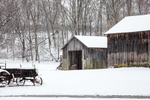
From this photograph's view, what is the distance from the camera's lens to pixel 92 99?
922 centimetres

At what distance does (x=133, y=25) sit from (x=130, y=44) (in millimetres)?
2753

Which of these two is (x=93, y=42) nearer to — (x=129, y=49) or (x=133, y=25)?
(x=133, y=25)

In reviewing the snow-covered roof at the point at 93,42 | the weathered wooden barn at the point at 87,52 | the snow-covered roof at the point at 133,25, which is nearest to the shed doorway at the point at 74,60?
the weathered wooden barn at the point at 87,52

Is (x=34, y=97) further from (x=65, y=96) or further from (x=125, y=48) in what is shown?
(x=125, y=48)

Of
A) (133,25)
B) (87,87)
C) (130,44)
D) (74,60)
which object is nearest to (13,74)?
(87,87)

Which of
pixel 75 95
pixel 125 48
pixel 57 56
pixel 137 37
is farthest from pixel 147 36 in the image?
pixel 57 56

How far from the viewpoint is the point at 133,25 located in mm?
26062

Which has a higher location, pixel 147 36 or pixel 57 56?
pixel 147 36

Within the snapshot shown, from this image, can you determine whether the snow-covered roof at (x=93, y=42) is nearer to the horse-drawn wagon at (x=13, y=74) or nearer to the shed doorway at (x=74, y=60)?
the shed doorway at (x=74, y=60)

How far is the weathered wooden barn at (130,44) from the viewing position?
23.7 metres

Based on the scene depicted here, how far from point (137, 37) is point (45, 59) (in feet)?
94.3

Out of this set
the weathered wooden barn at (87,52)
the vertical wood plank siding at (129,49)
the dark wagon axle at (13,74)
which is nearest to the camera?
the dark wagon axle at (13,74)

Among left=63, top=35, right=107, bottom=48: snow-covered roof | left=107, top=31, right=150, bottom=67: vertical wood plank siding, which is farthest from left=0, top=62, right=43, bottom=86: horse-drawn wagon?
left=63, top=35, right=107, bottom=48: snow-covered roof

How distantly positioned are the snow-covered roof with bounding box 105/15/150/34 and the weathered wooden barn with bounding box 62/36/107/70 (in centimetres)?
334
